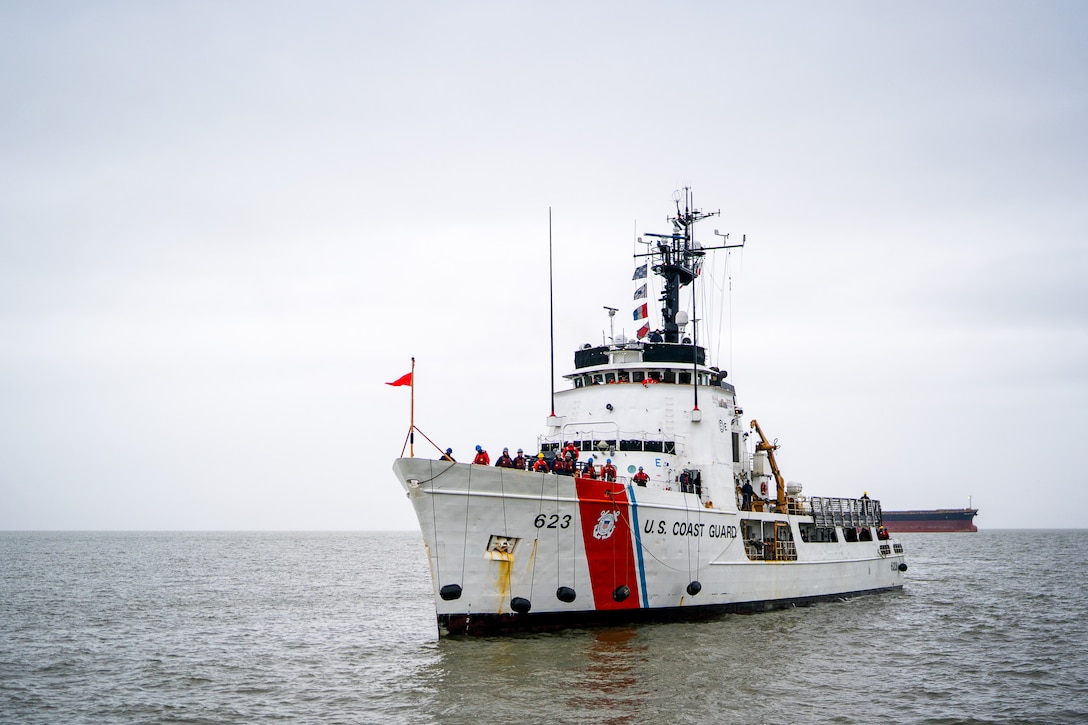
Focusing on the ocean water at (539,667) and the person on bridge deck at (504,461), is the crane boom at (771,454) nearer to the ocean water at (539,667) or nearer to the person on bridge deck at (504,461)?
the ocean water at (539,667)

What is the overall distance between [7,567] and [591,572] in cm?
5329

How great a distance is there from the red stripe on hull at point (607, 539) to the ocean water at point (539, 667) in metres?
1.08

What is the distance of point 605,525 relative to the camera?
20.5m

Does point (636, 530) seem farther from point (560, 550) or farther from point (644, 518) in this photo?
point (560, 550)

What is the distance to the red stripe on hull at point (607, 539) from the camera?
66.5ft

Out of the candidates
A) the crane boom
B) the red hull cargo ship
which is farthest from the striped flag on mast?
the red hull cargo ship

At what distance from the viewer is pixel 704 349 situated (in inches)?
1078

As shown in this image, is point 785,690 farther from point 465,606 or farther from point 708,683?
point 465,606

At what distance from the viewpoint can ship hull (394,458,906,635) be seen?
62.6 feet

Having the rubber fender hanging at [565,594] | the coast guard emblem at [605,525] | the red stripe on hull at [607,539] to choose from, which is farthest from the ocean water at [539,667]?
the coast guard emblem at [605,525]

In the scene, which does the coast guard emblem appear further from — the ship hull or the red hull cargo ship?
the red hull cargo ship

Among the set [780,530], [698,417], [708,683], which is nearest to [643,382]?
[698,417]


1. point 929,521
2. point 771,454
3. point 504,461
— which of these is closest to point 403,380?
Answer: point 504,461

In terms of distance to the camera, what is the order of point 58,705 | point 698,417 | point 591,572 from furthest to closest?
point 698,417, point 591,572, point 58,705
